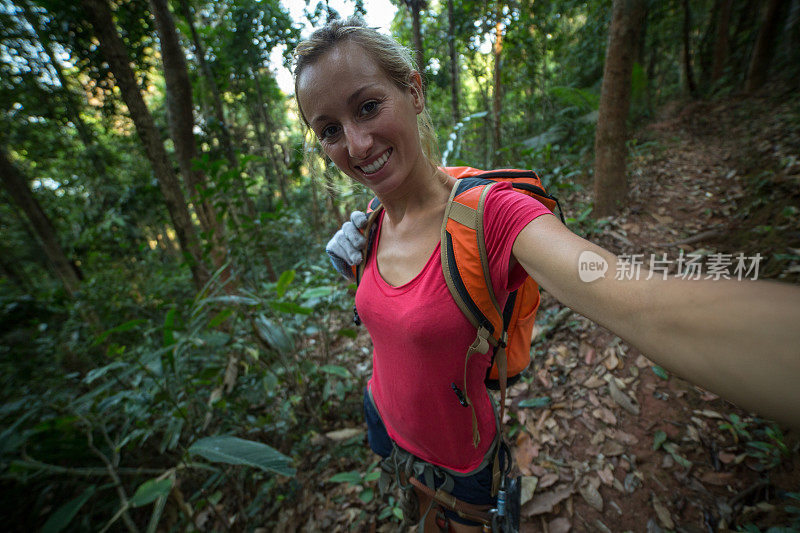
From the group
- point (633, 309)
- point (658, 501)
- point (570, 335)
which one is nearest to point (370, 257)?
point (633, 309)

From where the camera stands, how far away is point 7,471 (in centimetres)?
115

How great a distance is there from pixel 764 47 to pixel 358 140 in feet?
31.4

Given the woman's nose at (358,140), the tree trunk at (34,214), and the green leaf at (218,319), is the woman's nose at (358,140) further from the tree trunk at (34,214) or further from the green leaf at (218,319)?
the tree trunk at (34,214)

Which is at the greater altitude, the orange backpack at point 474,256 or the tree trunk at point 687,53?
the tree trunk at point 687,53

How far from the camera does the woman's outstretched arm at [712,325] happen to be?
43cm

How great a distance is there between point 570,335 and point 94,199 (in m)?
10.3

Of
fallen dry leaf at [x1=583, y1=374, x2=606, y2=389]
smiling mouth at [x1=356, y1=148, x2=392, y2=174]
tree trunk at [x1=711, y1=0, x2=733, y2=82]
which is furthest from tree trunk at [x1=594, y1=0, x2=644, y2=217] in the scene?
tree trunk at [x1=711, y1=0, x2=733, y2=82]

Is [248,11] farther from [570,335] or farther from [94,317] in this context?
[570,335]

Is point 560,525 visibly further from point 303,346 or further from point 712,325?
point 303,346

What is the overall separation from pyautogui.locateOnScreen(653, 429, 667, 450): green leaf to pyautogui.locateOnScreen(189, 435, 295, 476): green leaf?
2.32 m

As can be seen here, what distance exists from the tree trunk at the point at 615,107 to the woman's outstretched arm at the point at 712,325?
439 centimetres

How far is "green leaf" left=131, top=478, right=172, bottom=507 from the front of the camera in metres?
1.18

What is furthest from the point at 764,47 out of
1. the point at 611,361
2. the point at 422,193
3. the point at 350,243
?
the point at 350,243

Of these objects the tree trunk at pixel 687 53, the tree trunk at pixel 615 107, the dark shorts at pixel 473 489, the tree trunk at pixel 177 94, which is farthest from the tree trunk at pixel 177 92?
the tree trunk at pixel 687 53
